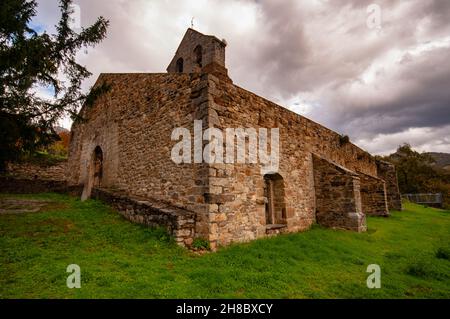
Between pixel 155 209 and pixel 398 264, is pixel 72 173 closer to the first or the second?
pixel 155 209

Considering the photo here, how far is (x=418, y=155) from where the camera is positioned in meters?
39.3

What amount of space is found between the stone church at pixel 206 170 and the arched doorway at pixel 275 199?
4 cm

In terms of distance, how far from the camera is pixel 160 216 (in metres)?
6.38

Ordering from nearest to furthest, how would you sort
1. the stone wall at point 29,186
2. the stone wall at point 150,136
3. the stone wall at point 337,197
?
the stone wall at point 150,136, the stone wall at point 337,197, the stone wall at point 29,186

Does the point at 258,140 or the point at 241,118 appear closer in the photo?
the point at 241,118

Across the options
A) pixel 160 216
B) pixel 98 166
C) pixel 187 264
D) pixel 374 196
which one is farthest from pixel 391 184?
pixel 98 166

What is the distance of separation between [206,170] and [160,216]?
174 centimetres

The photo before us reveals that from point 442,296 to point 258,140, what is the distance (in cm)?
546

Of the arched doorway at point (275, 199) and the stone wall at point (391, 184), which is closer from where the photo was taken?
the arched doorway at point (275, 199)

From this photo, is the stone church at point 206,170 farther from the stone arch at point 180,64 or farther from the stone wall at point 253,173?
the stone arch at point 180,64

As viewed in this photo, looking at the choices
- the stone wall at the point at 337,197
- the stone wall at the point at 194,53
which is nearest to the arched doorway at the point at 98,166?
the stone wall at the point at 194,53

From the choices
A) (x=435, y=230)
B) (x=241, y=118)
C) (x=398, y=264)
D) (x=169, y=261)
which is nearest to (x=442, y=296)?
(x=398, y=264)

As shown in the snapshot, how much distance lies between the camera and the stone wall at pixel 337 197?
9.42 metres

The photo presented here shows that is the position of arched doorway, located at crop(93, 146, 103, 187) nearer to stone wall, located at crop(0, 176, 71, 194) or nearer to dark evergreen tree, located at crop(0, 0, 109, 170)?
stone wall, located at crop(0, 176, 71, 194)
